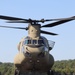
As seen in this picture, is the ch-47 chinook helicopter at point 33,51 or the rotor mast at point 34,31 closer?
the ch-47 chinook helicopter at point 33,51

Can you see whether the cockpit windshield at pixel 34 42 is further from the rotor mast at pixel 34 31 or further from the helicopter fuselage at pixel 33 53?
the rotor mast at pixel 34 31

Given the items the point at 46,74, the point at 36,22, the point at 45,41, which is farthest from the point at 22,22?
the point at 46,74

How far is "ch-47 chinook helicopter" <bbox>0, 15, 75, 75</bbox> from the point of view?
26641 millimetres

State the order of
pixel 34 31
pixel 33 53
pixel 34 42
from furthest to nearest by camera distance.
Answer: pixel 34 31
pixel 34 42
pixel 33 53

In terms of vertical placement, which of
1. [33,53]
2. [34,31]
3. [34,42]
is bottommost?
[33,53]

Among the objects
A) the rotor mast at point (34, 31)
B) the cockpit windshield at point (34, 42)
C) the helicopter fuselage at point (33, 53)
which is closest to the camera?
the helicopter fuselage at point (33, 53)

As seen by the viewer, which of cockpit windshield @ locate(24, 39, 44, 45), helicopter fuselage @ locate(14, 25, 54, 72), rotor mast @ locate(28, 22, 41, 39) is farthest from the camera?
rotor mast @ locate(28, 22, 41, 39)

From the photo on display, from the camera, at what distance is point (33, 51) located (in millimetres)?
26328

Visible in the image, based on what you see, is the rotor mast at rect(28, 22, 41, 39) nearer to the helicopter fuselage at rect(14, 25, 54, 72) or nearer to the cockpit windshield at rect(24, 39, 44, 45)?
the helicopter fuselage at rect(14, 25, 54, 72)

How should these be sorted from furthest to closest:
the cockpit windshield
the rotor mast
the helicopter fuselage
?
the rotor mast → the cockpit windshield → the helicopter fuselage

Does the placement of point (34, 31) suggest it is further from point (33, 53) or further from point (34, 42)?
point (33, 53)

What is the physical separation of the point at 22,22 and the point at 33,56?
16.0ft

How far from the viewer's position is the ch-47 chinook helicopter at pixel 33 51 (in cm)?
2664

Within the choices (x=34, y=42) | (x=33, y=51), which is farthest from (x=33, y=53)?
(x=34, y=42)
